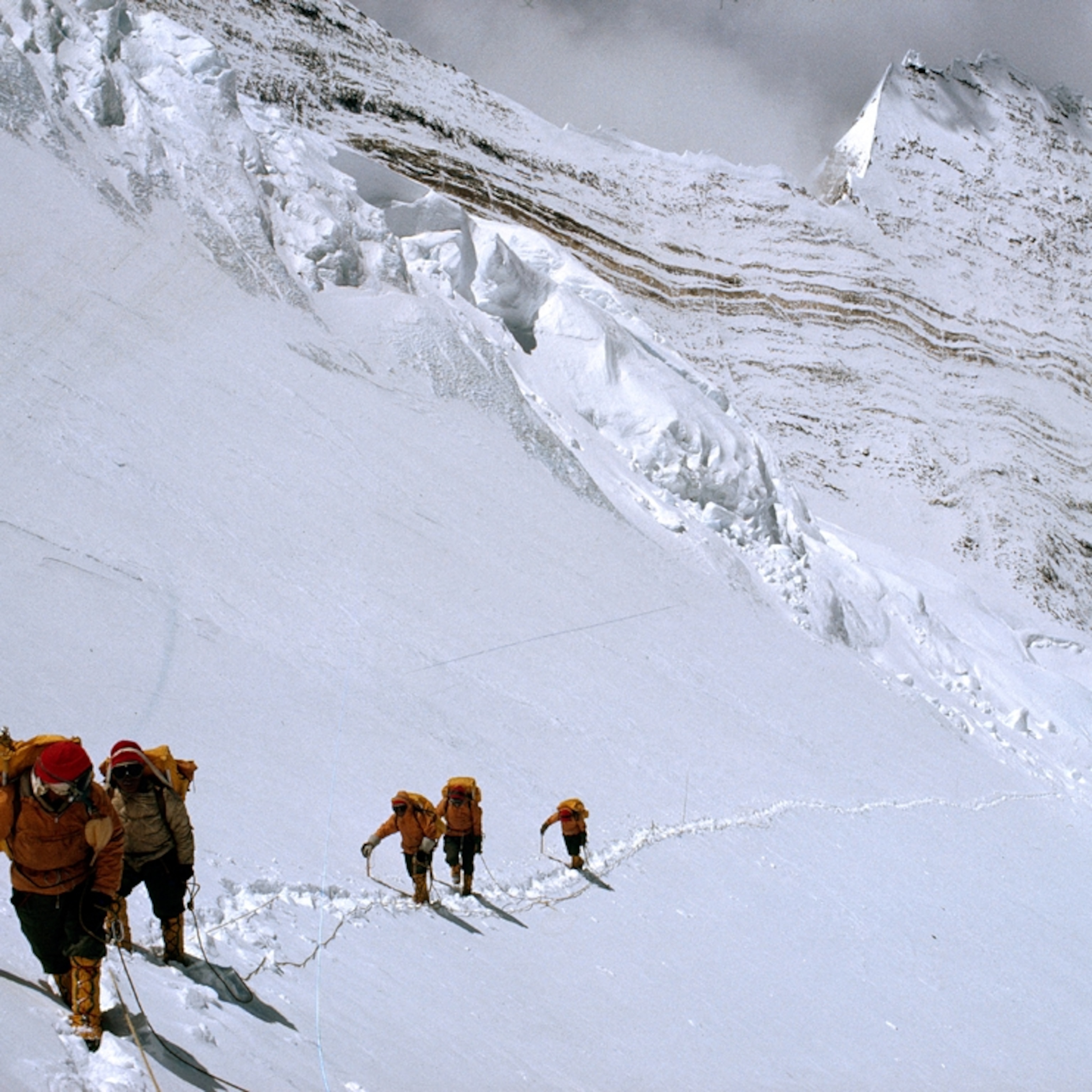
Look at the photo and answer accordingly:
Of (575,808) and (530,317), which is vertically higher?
(530,317)

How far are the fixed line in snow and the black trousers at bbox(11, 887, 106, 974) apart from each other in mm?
7577

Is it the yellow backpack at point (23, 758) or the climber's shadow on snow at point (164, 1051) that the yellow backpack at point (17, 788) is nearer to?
the yellow backpack at point (23, 758)

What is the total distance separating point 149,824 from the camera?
437cm

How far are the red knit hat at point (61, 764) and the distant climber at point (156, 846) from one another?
70cm

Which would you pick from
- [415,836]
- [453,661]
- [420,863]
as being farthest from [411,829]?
[453,661]

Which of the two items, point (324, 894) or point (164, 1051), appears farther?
point (324, 894)

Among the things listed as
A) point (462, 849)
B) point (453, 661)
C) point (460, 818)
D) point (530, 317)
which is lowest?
point (453, 661)

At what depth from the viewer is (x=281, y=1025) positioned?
4.25 m

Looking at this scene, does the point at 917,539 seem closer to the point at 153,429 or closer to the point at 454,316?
the point at 454,316

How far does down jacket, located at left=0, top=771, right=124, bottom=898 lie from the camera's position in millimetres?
3635

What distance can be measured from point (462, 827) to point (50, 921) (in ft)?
11.5

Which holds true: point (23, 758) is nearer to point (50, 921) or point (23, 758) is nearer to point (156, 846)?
point (50, 921)

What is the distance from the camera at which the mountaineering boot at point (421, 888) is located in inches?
253

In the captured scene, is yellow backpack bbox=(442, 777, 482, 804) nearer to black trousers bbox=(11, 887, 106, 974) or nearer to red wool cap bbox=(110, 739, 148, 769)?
red wool cap bbox=(110, 739, 148, 769)
